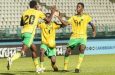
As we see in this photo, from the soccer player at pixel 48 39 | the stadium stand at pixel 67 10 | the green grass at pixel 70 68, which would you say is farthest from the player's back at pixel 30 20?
the stadium stand at pixel 67 10

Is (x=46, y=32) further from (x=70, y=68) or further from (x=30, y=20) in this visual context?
(x=70, y=68)

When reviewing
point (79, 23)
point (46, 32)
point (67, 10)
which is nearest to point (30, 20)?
point (46, 32)

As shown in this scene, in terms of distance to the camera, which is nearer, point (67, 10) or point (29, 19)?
point (29, 19)

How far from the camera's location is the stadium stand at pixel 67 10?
96.5 ft

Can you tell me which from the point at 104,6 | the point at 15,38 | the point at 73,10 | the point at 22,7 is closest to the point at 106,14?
the point at 104,6

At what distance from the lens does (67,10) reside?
106ft

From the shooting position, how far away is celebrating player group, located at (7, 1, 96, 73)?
11992 mm

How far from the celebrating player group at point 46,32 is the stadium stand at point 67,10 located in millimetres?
13342

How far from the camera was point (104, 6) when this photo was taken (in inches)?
1312

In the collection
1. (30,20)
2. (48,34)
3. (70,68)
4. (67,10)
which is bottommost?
(70,68)

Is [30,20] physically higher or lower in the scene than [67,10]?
higher

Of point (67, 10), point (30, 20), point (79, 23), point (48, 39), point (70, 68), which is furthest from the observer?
point (67, 10)

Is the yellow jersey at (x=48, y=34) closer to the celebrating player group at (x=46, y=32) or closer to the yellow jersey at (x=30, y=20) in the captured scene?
the celebrating player group at (x=46, y=32)

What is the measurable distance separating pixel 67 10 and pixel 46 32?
62.9 feet
